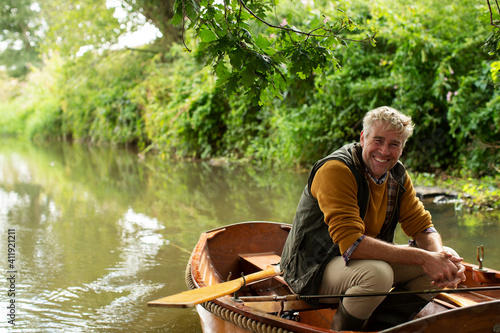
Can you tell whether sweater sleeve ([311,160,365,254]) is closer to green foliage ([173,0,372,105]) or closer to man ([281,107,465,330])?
man ([281,107,465,330])

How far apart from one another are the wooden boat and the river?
0.48m

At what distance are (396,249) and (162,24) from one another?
14.6 meters

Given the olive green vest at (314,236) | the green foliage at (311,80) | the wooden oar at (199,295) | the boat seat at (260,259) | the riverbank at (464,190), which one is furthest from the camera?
the riverbank at (464,190)

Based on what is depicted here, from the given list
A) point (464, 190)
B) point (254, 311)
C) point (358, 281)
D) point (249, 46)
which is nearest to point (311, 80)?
point (464, 190)

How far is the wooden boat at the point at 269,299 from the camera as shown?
6.93 feet

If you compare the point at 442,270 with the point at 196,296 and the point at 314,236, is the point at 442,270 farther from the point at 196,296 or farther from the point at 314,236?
the point at 196,296

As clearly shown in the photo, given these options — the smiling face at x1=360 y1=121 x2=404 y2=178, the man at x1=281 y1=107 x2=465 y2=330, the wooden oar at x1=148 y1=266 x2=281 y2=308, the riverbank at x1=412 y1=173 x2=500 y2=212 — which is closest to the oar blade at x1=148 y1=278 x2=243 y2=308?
the wooden oar at x1=148 y1=266 x2=281 y2=308

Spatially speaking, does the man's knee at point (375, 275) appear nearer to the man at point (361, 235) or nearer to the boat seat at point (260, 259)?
the man at point (361, 235)

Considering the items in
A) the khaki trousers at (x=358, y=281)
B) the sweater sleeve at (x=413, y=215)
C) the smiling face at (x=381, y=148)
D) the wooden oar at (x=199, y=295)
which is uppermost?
the smiling face at (x=381, y=148)

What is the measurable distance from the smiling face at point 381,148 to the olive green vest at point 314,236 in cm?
6

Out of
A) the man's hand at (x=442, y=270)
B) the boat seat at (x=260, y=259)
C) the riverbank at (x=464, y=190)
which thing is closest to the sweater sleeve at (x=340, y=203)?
the man's hand at (x=442, y=270)

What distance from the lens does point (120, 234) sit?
572cm

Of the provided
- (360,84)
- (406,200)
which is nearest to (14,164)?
(360,84)

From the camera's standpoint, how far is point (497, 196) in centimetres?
621
